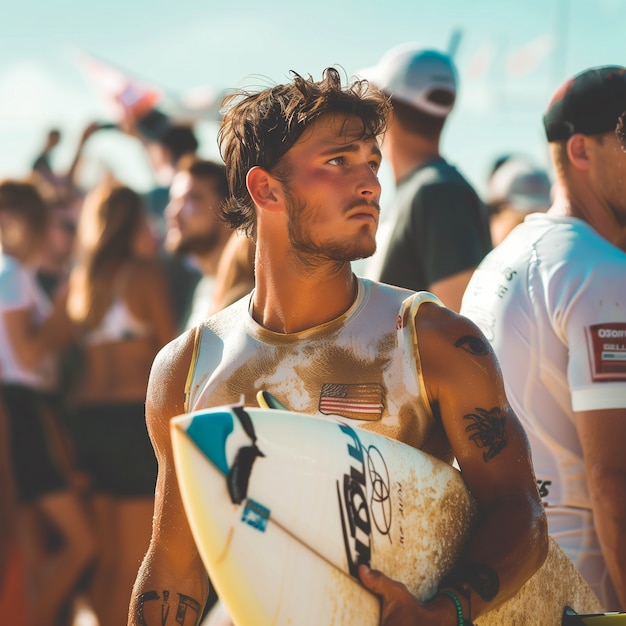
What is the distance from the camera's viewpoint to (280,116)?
8.79 feet

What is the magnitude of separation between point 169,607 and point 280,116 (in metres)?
1.22

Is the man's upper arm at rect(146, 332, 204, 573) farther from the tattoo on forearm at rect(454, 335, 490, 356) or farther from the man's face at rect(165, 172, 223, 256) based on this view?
the man's face at rect(165, 172, 223, 256)

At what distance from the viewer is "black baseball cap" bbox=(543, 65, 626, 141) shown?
10.3 feet

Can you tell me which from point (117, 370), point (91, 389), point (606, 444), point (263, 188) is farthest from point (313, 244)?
point (91, 389)

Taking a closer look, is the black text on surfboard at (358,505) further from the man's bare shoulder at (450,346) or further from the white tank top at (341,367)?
the man's bare shoulder at (450,346)

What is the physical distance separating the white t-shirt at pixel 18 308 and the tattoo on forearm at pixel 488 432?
13.3ft

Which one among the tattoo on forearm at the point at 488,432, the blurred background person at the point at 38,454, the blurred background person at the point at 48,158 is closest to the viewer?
the tattoo on forearm at the point at 488,432

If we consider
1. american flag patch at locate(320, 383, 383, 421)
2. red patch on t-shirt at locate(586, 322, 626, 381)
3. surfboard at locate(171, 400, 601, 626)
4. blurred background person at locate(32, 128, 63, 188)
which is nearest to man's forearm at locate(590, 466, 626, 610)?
red patch on t-shirt at locate(586, 322, 626, 381)

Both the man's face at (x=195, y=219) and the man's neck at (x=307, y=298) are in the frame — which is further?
the man's face at (x=195, y=219)

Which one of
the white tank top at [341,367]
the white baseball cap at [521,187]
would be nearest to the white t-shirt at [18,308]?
the white baseball cap at [521,187]

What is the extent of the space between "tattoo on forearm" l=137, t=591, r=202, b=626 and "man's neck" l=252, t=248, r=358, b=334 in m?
0.69

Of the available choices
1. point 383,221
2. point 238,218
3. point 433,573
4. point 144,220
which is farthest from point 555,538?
point 144,220

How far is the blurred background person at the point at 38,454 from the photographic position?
5.88 metres

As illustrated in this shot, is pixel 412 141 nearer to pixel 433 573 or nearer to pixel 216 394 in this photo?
pixel 216 394
